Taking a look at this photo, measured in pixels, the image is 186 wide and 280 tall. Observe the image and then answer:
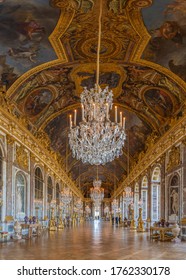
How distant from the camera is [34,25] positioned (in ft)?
46.6

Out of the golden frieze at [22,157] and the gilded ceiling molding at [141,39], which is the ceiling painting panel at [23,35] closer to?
the gilded ceiling molding at [141,39]

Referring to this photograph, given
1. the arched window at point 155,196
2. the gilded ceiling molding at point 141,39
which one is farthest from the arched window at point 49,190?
the gilded ceiling molding at point 141,39

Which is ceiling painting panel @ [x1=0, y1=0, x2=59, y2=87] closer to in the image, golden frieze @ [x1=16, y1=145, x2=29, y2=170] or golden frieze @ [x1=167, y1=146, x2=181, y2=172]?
golden frieze @ [x1=16, y1=145, x2=29, y2=170]

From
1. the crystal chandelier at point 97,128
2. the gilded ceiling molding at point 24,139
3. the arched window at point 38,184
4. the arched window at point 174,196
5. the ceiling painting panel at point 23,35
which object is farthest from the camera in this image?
the arched window at point 38,184

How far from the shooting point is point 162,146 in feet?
78.9

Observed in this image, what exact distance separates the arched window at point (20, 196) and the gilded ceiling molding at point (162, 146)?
27.2ft

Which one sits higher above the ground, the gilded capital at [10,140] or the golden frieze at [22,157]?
the gilded capital at [10,140]

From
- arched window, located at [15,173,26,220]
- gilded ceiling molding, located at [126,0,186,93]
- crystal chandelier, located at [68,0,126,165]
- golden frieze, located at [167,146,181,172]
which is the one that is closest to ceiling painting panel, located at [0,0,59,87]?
crystal chandelier, located at [68,0,126,165]

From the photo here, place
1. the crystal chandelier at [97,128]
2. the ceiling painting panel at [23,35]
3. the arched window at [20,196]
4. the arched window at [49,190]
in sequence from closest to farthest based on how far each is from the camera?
the crystal chandelier at [97,128]
the ceiling painting panel at [23,35]
the arched window at [20,196]
the arched window at [49,190]

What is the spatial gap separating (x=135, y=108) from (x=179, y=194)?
654 cm

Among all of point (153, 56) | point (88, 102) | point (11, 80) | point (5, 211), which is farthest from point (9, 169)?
point (153, 56)

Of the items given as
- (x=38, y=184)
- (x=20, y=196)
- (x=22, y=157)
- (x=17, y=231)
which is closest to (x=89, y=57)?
(x=22, y=157)

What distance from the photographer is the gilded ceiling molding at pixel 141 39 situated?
1323 centimetres

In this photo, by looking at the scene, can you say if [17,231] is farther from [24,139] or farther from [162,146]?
[162,146]
